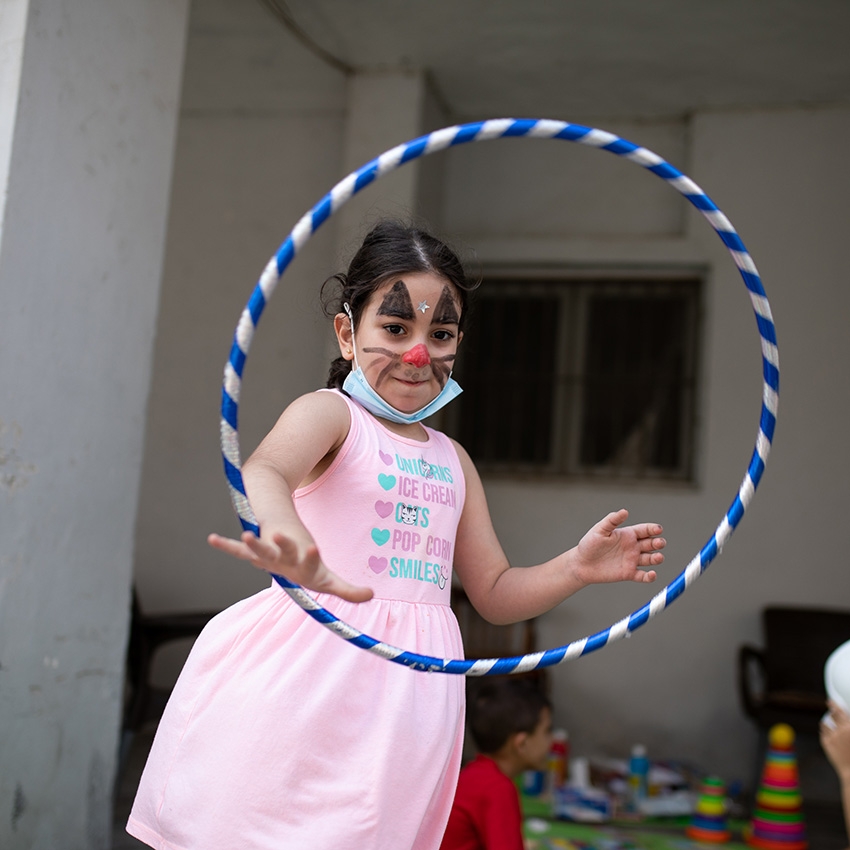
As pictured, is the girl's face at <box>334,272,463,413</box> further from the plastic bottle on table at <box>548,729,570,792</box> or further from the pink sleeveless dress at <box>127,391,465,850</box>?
the plastic bottle on table at <box>548,729,570,792</box>

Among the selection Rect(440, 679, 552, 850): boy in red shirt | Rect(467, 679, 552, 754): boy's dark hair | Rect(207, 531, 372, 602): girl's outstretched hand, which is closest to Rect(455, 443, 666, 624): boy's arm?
Rect(207, 531, 372, 602): girl's outstretched hand

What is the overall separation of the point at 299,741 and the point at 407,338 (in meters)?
A: 0.67

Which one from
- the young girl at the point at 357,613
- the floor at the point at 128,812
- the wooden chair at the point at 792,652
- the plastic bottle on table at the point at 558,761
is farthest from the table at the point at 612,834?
the young girl at the point at 357,613

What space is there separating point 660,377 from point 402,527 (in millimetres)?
4188

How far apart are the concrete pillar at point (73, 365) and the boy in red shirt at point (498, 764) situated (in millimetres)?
1084

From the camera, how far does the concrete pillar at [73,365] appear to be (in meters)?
2.37

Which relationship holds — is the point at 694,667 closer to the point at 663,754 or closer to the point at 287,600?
the point at 663,754

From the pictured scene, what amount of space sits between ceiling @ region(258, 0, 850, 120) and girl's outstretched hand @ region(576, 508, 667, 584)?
348cm

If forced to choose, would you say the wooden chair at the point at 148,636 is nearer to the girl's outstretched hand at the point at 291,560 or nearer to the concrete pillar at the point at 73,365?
the concrete pillar at the point at 73,365

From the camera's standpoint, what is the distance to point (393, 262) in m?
1.66

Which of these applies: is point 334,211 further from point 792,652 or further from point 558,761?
point 792,652

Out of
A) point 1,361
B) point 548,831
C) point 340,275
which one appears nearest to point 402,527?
point 340,275

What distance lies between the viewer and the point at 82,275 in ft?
8.56

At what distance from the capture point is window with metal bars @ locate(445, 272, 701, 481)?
5.56 m
